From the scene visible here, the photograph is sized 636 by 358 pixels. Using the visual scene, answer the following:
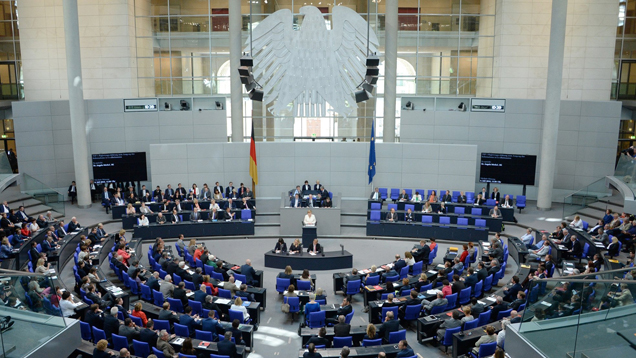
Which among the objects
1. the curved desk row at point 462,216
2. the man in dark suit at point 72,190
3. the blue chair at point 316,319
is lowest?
the blue chair at point 316,319

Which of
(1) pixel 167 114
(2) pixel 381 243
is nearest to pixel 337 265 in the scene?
(2) pixel 381 243

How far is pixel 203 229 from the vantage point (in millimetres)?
18406

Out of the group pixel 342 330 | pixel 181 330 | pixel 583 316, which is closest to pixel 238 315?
pixel 181 330

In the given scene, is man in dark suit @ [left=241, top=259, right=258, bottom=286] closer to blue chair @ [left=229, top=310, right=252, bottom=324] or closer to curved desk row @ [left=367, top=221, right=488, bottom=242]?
blue chair @ [left=229, top=310, right=252, bottom=324]

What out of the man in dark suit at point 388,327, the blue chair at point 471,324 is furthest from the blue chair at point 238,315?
the blue chair at point 471,324

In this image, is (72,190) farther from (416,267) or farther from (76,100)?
(416,267)

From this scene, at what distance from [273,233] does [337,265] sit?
4381 millimetres

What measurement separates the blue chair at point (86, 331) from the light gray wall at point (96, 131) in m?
15.0

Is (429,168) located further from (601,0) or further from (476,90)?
(601,0)

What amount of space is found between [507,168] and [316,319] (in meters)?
14.6

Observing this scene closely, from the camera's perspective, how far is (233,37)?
22047mm

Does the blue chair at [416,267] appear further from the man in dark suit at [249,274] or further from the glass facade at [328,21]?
the glass facade at [328,21]

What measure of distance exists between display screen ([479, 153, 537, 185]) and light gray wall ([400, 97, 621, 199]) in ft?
2.15

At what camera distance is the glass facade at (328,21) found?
24.4 m
